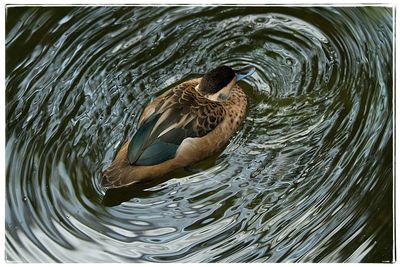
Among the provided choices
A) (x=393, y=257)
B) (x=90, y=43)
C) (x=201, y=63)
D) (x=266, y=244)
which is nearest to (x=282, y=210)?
(x=266, y=244)

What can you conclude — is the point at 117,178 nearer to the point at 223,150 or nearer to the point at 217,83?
the point at 223,150

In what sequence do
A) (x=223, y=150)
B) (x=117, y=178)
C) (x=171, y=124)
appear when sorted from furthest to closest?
(x=223, y=150) < (x=171, y=124) < (x=117, y=178)

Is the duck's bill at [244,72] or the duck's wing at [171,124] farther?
the duck's bill at [244,72]

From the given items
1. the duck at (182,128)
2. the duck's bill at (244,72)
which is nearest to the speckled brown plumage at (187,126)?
the duck at (182,128)

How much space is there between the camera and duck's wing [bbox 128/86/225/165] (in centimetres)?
538

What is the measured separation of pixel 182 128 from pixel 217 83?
484mm

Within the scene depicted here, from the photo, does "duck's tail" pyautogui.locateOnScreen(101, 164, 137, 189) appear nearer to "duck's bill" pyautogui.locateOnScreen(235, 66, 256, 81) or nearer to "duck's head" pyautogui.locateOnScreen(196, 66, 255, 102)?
"duck's head" pyautogui.locateOnScreen(196, 66, 255, 102)

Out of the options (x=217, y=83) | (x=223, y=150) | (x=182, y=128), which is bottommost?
(x=223, y=150)

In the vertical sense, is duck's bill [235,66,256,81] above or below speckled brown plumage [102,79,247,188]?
above

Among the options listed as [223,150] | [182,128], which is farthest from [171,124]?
[223,150]

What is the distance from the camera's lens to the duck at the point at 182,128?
5367 mm

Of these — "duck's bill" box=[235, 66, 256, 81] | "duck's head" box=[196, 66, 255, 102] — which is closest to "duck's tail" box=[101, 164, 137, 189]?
"duck's head" box=[196, 66, 255, 102]

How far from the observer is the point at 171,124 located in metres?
5.46

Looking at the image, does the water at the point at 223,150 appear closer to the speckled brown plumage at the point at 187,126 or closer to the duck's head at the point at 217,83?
the speckled brown plumage at the point at 187,126
